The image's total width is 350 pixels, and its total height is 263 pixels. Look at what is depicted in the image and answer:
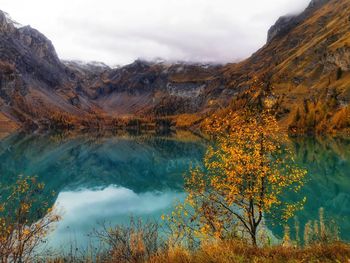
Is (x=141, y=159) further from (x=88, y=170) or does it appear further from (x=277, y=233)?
(x=277, y=233)

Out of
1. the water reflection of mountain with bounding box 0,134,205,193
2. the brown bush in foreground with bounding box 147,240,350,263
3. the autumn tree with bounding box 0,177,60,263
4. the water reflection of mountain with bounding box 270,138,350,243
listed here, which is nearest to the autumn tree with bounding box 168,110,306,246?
the brown bush in foreground with bounding box 147,240,350,263

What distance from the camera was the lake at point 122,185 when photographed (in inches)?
2181

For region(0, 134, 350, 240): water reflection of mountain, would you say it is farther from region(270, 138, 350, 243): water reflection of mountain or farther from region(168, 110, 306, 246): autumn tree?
region(168, 110, 306, 246): autumn tree

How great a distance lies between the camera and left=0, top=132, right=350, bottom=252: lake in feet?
182

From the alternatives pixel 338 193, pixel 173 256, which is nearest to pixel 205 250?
pixel 173 256

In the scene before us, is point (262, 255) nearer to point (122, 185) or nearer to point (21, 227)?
point (21, 227)

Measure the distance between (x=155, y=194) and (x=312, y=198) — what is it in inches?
1378

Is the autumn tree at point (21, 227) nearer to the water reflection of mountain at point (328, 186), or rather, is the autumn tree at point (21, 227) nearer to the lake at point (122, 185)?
the lake at point (122, 185)

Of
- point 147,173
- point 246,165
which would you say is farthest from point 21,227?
point 147,173

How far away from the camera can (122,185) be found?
106125mm

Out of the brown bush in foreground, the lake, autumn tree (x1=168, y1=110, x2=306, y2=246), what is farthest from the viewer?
the lake

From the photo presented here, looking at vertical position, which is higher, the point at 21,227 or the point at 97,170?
the point at 97,170

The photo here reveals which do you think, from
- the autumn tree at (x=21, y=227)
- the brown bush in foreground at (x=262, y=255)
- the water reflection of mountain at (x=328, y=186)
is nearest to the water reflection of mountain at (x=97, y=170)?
the water reflection of mountain at (x=328, y=186)

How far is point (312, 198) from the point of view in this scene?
65938mm
